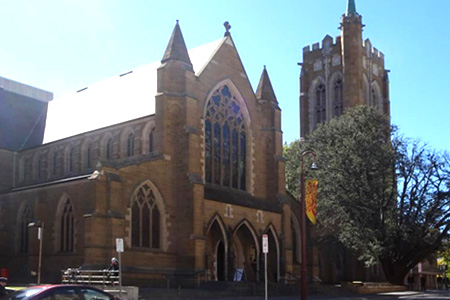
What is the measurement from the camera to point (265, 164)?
43375mm

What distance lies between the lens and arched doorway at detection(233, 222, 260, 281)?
39.4m

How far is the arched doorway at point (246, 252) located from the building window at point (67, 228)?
32.8 feet

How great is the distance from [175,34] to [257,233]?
12902 mm

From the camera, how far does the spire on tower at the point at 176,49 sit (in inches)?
1436

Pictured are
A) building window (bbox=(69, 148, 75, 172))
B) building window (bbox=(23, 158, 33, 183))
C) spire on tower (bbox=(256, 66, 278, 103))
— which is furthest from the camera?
building window (bbox=(23, 158, 33, 183))

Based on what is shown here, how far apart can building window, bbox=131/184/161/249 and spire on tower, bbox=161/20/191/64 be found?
7.62 meters

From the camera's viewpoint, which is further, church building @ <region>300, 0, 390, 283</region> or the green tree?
church building @ <region>300, 0, 390, 283</region>

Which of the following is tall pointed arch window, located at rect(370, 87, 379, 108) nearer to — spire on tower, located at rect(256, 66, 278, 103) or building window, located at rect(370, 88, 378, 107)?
building window, located at rect(370, 88, 378, 107)

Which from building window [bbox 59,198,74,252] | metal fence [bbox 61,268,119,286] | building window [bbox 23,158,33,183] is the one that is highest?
building window [bbox 23,158,33,183]

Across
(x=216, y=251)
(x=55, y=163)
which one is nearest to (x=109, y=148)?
(x=55, y=163)

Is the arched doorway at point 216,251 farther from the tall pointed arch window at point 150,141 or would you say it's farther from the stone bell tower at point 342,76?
the stone bell tower at point 342,76

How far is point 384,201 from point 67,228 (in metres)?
20.3

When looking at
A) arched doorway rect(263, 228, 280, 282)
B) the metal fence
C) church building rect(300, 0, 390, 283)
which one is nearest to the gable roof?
arched doorway rect(263, 228, 280, 282)

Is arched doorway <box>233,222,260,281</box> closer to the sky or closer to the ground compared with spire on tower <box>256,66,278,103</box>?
closer to the ground
